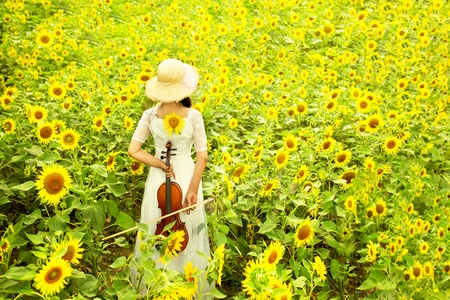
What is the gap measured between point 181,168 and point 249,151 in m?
1.01

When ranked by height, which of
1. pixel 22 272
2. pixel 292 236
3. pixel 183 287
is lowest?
pixel 292 236

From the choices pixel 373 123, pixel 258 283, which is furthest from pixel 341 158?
pixel 258 283

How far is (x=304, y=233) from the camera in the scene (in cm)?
271

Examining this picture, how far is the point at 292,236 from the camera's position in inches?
109

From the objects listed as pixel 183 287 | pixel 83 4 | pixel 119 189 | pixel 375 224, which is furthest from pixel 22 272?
pixel 83 4

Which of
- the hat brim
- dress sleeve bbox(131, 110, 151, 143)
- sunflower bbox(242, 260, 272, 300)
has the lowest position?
dress sleeve bbox(131, 110, 151, 143)

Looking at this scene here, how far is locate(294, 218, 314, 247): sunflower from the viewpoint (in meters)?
2.69

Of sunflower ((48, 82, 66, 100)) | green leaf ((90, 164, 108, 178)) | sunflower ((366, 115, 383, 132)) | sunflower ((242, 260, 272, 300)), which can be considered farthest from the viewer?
sunflower ((48, 82, 66, 100))

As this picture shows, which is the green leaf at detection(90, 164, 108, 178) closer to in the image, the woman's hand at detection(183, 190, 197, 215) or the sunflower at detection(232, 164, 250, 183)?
the woman's hand at detection(183, 190, 197, 215)

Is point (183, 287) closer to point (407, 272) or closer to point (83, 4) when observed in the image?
point (407, 272)

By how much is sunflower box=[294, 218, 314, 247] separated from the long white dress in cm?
60

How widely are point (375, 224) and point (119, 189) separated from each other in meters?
1.81

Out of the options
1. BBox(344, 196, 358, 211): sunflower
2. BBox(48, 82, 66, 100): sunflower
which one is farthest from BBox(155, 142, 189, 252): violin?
BBox(48, 82, 66, 100): sunflower

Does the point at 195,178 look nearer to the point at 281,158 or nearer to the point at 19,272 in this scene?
the point at 281,158
